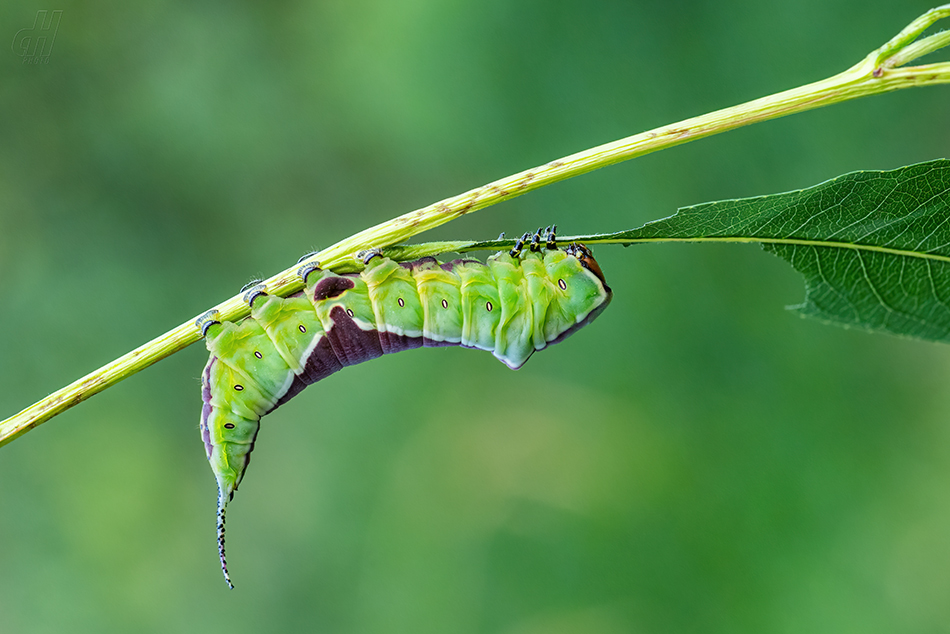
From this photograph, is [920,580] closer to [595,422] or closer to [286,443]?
[595,422]

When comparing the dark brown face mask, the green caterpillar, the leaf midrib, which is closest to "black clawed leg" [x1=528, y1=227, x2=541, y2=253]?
the green caterpillar

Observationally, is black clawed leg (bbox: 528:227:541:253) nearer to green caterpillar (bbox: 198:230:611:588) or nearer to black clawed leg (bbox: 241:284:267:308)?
green caterpillar (bbox: 198:230:611:588)

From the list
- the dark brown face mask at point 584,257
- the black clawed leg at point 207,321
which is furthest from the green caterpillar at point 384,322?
the black clawed leg at point 207,321

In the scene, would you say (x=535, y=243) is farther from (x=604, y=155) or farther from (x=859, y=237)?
(x=859, y=237)

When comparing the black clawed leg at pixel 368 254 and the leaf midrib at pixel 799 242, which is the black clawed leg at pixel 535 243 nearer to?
the leaf midrib at pixel 799 242

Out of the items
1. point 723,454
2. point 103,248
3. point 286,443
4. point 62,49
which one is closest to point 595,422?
point 723,454
